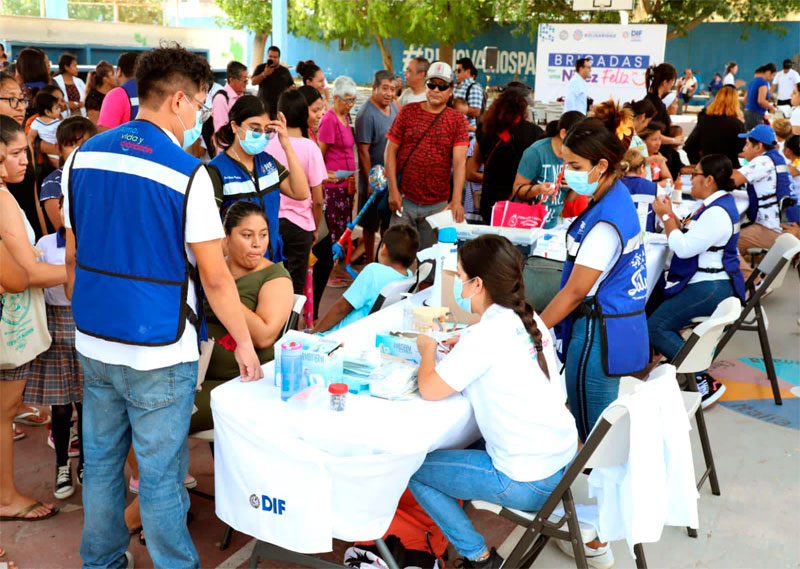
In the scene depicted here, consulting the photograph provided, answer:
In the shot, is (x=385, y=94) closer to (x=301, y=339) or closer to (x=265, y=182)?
(x=265, y=182)

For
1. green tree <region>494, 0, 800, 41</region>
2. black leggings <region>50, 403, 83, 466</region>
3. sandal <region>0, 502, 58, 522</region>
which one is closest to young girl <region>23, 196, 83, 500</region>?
black leggings <region>50, 403, 83, 466</region>

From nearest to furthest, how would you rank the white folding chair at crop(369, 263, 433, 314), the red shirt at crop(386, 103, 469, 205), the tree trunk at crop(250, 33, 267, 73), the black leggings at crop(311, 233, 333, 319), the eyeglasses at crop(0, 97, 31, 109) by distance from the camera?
the white folding chair at crop(369, 263, 433, 314) < the eyeglasses at crop(0, 97, 31, 109) < the red shirt at crop(386, 103, 469, 205) < the black leggings at crop(311, 233, 333, 319) < the tree trunk at crop(250, 33, 267, 73)

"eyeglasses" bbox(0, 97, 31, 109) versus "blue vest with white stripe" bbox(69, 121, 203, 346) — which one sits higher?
"eyeglasses" bbox(0, 97, 31, 109)

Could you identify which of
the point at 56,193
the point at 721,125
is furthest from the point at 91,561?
the point at 721,125

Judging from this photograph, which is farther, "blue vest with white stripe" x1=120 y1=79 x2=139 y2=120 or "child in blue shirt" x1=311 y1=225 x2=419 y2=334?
"blue vest with white stripe" x1=120 y1=79 x2=139 y2=120

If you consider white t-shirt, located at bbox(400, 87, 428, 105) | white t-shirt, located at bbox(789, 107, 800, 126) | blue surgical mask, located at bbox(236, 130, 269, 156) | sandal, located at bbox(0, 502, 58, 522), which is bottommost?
sandal, located at bbox(0, 502, 58, 522)

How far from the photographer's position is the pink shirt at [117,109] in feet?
15.6

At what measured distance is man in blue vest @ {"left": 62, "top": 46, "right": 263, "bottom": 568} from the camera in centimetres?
221

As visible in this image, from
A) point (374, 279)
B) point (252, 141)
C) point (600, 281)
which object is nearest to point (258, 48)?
point (252, 141)

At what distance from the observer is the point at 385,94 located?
5.98 m

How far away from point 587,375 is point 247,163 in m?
1.76

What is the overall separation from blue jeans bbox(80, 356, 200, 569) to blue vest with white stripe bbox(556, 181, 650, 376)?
1537 millimetres

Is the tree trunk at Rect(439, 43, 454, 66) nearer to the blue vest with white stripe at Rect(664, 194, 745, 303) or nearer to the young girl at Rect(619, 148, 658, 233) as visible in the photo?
the young girl at Rect(619, 148, 658, 233)

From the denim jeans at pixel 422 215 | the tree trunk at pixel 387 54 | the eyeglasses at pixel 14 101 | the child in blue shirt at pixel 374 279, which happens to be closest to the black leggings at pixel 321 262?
the denim jeans at pixel 422 215
